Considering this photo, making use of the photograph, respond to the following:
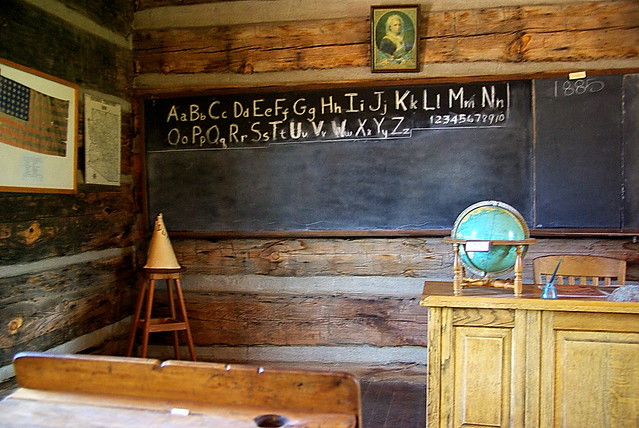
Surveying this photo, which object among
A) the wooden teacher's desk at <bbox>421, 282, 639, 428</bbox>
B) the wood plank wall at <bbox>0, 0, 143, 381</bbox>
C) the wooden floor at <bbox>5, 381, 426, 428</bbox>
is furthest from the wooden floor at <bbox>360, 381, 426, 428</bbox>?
the wood plank wall at <bbox>0, 0, 143, 381</bbox>

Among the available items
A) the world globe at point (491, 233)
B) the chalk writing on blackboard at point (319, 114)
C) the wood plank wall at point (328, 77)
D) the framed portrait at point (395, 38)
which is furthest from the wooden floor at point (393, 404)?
the framed portrait at point (395, 38)

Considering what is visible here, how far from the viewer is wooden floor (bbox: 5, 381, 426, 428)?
3.19 m

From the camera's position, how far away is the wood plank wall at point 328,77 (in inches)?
146

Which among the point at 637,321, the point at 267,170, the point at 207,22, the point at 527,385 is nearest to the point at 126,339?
the point at 267,170

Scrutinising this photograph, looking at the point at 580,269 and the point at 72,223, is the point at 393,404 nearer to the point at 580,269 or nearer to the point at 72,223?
the point at 580,269

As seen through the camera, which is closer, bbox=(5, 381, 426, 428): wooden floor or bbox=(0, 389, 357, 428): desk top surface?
bbox=(0, 389, 357, 428): desk top surface

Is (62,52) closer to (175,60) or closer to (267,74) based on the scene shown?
(175,60)

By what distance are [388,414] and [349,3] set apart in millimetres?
2774

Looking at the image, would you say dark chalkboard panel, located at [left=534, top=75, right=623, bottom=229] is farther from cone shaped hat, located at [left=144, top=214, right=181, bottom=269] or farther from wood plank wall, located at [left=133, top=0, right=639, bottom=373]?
cone shaped hat, located at [left=144, top=214, right=181, bottom=269]

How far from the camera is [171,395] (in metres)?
1.31

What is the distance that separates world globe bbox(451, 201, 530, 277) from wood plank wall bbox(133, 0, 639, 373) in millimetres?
1023

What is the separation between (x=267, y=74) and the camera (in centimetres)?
402

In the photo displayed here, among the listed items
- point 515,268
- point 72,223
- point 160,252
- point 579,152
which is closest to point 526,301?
point 515,268

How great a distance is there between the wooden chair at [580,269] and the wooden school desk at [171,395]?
2.30m
